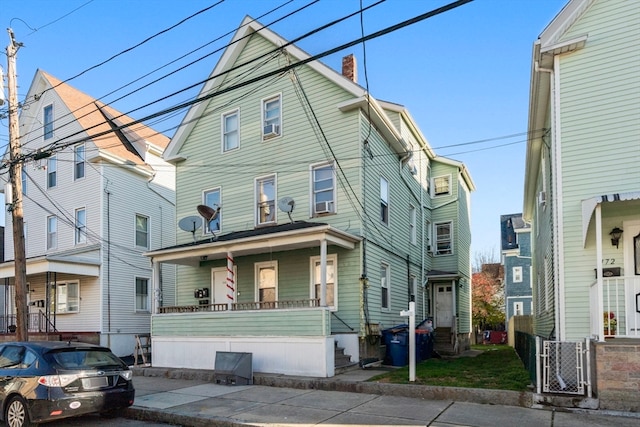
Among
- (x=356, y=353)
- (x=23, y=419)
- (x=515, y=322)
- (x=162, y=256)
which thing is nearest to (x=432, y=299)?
(x=515, y=322)

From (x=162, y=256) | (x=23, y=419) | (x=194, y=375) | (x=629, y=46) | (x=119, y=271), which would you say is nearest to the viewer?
(x=23, y=419)

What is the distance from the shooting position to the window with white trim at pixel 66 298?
68.2ft

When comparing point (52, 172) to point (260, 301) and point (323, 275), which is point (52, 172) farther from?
point (323, 275)

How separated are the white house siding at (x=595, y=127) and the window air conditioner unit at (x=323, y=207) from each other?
650 cm

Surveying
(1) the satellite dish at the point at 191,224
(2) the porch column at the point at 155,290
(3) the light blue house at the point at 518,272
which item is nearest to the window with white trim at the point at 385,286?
(1) the satellite dish at the point at 191,224

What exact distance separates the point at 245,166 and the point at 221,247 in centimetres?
336

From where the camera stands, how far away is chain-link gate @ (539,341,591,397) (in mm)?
8531

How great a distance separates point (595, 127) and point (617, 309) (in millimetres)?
3699

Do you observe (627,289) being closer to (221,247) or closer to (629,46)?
(629,46)

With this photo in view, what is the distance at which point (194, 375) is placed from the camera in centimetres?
1315

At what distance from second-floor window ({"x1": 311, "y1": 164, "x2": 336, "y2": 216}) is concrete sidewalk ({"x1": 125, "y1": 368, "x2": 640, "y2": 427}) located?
5.01m

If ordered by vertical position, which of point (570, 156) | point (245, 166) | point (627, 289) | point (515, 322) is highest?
point (245, 166)

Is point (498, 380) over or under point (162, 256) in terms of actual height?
under

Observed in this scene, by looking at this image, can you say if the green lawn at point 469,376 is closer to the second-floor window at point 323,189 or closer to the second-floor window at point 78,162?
the second-floor window at point 323,189
